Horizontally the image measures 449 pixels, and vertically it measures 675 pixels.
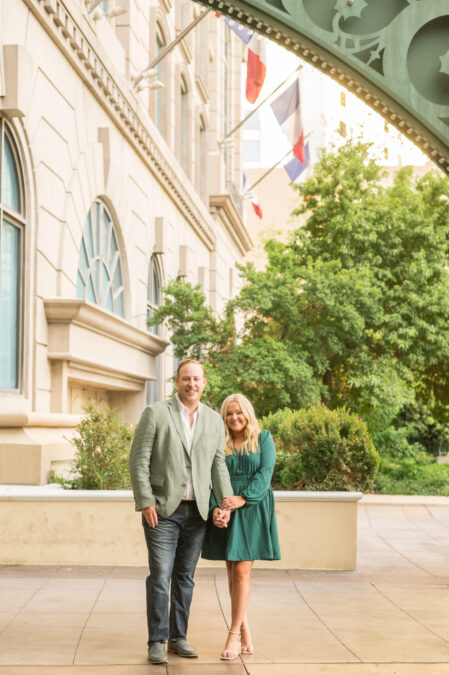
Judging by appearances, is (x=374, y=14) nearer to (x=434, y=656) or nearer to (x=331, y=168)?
(x=434, y=656)

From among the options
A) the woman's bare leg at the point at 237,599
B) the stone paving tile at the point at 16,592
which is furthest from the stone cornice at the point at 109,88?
the woman's bare leg at the point at 237,599

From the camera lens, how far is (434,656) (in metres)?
6.62

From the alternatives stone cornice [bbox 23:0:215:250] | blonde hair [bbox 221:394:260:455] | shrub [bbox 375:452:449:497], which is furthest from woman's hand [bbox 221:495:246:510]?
shrub [bbox 375:452:449:497]

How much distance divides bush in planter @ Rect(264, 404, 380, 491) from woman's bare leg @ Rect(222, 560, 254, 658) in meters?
5.60

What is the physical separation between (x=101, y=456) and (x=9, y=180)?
13.6ft

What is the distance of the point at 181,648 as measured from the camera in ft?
21.5

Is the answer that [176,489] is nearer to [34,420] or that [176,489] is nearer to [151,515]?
[151,515]

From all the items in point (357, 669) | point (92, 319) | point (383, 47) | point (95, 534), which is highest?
point (383, 47)

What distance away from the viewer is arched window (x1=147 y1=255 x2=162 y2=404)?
22.8m

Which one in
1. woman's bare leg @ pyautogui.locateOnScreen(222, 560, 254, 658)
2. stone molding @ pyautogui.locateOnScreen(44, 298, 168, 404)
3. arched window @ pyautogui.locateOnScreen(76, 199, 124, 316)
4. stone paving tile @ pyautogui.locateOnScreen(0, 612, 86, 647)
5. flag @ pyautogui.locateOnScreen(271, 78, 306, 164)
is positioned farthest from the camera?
flag @ pyautogui.locateOnScreen(271, 78, 306, 164)

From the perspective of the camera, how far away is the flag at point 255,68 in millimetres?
24703

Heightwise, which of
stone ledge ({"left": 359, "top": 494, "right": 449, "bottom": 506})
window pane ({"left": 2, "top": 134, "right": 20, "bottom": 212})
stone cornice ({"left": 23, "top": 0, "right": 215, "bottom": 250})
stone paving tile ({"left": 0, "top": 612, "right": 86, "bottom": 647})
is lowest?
stone ledge ({"left": 359, "top": 494, "right": 449, "bottom": 506})

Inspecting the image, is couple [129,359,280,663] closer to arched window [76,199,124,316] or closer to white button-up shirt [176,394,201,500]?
white button-up shirt [176,394,201,500]

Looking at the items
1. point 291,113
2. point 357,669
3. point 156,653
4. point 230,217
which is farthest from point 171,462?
point 230,217
